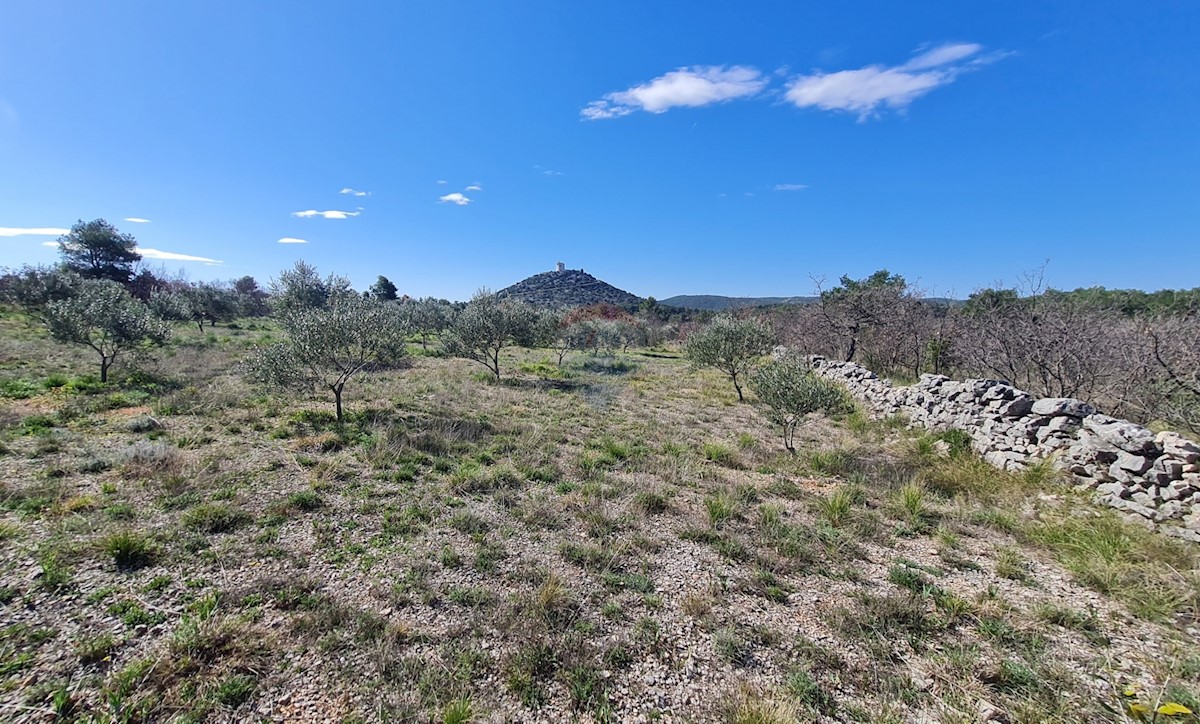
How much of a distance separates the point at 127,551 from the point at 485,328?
14.6 metres

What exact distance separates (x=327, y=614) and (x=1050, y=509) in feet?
34.1

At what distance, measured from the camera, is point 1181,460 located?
5953 mm

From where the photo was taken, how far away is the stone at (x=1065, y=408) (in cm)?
792

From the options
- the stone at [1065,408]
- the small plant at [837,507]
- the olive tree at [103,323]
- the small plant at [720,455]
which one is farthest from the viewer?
the olive tree at [103,323]

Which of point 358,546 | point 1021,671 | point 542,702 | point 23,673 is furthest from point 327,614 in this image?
point 1021,671

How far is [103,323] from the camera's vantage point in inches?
544

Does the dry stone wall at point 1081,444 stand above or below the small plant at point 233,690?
above

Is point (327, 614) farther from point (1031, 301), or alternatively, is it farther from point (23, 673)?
point (1031, 301)

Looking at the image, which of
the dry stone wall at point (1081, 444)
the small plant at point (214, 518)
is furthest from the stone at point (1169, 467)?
the small plant at point (214, 518)

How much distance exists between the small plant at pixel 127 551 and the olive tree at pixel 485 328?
44.2ft

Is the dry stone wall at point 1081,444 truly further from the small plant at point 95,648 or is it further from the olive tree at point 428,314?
the olive tree at point 428,314

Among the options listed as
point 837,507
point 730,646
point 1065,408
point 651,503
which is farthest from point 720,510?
point 1065,408

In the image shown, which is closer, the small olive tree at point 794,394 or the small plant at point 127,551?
the small plant at point 127,551

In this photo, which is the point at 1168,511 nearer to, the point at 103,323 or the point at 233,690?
the point at 233,690
